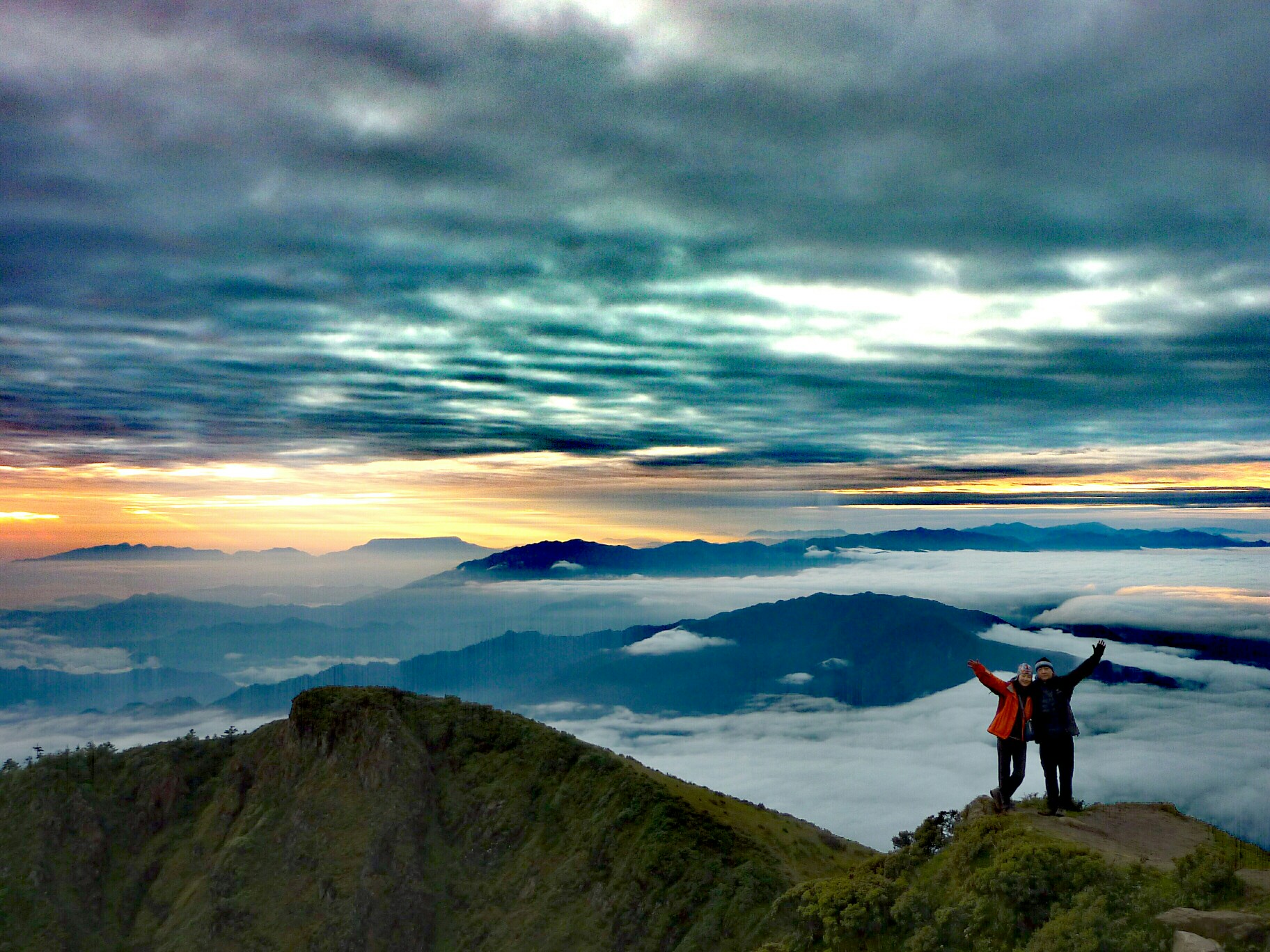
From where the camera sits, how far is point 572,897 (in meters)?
98.6

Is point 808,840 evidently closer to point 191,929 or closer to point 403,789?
point 403,789

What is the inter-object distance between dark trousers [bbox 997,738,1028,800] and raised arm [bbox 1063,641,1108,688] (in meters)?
2.83

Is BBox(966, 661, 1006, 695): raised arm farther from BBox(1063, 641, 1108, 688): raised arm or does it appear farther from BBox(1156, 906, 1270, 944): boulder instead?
BBox(1156, 906, 1270, 944): boulder

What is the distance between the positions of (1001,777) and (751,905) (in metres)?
67.6

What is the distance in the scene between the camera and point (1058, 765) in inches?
1125

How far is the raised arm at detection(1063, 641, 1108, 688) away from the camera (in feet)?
77.4

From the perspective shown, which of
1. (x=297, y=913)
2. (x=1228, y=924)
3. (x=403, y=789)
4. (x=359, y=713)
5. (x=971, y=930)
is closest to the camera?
(x=1228, y=924)

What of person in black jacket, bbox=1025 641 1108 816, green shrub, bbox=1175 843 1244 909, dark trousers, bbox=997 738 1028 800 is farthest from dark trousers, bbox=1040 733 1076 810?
green shrub, bbox=1175 843 1244 909

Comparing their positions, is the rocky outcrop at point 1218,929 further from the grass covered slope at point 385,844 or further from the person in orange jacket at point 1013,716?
the grass covered slope at point 385,844

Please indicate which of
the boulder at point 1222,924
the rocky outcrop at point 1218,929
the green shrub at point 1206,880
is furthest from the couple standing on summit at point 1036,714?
the rocky outcrop at point 1218,929

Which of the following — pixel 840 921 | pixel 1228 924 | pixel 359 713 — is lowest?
pixel 359 713

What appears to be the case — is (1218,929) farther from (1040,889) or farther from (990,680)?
(990,680)

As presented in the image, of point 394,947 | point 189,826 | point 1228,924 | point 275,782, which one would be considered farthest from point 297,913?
point 1228,924

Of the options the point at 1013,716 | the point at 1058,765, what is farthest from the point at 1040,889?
the point at 1058,765
